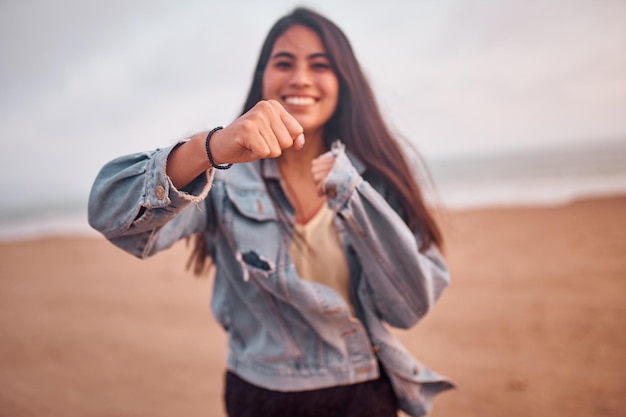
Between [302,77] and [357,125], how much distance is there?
31cm

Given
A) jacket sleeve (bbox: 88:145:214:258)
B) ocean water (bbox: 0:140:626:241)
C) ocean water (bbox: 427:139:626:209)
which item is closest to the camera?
jacket sleeve (bbox: 88:145:214:258)

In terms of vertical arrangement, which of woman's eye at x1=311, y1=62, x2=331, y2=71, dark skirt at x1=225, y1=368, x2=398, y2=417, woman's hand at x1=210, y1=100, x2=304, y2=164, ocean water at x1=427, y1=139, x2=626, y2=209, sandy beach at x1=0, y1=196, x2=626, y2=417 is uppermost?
woman's eye at x1=311, y1=62, x2=331, y2=71

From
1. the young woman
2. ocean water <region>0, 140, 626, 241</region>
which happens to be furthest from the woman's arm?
ocean water <region>0, 140, 626, 241</region>

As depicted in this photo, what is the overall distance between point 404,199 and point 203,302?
4610mm

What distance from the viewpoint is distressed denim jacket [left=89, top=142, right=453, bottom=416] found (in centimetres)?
137

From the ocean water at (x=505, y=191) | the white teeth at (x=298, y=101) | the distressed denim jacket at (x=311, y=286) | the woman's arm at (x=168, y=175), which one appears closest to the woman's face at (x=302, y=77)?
the white teeth at (x=298, y=101)

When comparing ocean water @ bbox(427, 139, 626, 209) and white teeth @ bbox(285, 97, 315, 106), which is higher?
white teeth @ bbox(285, 97, 315, 106)

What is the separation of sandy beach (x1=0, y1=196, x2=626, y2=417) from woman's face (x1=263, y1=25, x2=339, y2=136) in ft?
3.24

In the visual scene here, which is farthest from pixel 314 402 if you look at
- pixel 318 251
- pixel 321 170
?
pixel 321 170

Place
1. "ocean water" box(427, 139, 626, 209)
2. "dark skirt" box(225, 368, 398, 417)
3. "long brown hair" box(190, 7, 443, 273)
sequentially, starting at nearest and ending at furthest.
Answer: "dark skirt" box(225, 368, 398, 417), "long brown hair" box(190, 7, 443, 273), "ocean water" box(427, 139, 626, 209)

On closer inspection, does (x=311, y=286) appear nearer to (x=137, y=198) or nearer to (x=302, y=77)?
(x=137, y=198)

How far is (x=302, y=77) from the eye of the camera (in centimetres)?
154

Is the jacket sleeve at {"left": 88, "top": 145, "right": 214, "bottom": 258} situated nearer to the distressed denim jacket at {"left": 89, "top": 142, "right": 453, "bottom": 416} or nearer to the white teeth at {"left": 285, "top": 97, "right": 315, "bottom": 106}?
the distressed denim jacket at {"left": 89, "top": 142, "right": 453, "bottom": 416}

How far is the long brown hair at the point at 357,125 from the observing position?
1.63m
